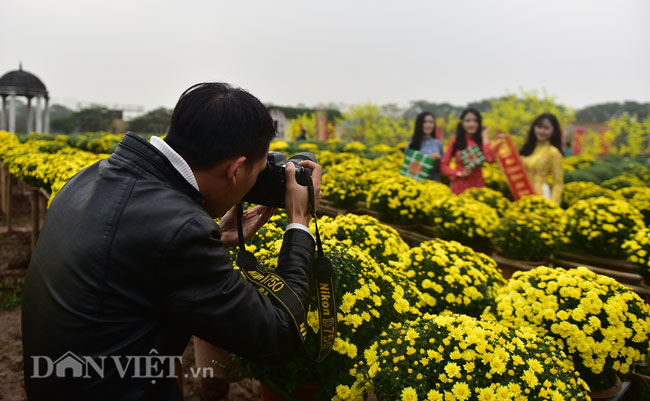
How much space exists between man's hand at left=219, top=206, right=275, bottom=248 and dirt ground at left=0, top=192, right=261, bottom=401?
1482mm

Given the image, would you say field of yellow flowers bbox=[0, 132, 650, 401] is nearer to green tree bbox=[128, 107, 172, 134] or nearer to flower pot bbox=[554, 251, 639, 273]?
flower pot bbox=[554, 251, 639, 273]

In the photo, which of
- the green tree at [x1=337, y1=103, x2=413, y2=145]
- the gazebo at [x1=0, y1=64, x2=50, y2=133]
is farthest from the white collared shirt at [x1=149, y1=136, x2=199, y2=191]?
the gazebo at [x1=0, y1=64, x2=50, y2=133]

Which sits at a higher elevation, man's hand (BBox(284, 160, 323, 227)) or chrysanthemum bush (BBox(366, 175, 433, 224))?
man's hand (BBox(284, 160, 323, 227))

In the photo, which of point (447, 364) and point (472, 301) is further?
point (472, 301)

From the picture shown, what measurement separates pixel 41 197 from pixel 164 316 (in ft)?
22.3

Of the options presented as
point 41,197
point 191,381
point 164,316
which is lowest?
point 191,381

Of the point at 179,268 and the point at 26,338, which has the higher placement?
the point at 179,268

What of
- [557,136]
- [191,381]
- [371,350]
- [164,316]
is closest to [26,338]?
[164,316]

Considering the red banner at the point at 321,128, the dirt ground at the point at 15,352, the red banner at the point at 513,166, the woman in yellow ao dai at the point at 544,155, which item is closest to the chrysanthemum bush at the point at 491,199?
the red banner at the point at 513,166

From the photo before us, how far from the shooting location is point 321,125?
3344cm

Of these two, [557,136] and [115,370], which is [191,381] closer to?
[115,370]

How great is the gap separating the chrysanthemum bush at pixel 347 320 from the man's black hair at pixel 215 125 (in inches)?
31.7

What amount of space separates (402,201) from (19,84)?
33201 millimetres

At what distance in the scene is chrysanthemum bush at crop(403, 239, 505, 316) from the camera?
8.23ft
